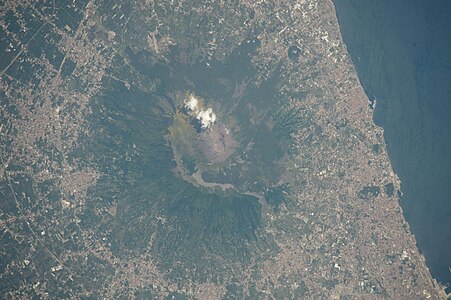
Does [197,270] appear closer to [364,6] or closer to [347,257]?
[347,257]

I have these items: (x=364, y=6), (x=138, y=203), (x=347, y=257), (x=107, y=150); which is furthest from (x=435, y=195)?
(x=107, y=150)

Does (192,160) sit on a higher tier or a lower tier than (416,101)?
lower

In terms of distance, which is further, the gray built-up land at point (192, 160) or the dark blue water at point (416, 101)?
the dark blue water at point (416, 101)

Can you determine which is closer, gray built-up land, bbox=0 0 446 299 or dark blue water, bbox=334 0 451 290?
gray built-up land, bbox=0 0 446 299

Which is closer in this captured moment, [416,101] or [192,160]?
[192,160]
